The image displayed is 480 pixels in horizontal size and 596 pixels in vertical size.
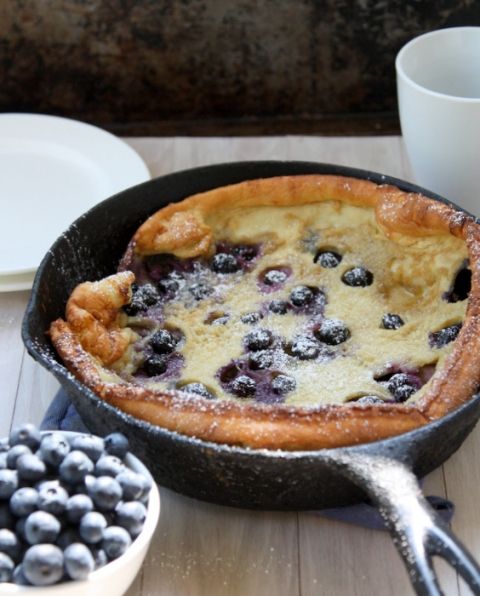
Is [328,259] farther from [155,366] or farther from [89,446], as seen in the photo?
[89,446]

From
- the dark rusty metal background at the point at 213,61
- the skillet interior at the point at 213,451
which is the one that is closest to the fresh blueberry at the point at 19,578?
the skillet interior at the point at 213,451

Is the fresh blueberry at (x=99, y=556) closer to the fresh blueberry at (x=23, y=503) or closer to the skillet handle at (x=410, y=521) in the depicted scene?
the fresh blueberry at (x=23, y=503)

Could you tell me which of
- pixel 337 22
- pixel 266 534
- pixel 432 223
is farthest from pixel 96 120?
pixel 266 534

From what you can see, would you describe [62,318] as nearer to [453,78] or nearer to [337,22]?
[453,78]

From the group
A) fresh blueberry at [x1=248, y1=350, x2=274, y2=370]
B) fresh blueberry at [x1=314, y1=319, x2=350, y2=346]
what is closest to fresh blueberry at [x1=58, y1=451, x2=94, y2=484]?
fresh blueberry at [x1=248, y1=350, x2=274, y2=370]

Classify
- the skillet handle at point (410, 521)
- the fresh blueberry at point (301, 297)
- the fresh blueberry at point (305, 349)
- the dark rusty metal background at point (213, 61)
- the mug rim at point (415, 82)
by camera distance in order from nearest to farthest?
the skillet handle at point (410, 521)
the fresh blueberry at point (305, 349)
the fresh blueberry at point (301, 297)
the mug rim at point (415, 82)
the dark rusty metal background at point (213, 61)
